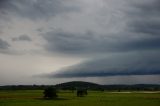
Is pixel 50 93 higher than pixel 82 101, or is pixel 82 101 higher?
pixel 50 93

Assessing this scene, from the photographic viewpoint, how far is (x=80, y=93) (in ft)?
404

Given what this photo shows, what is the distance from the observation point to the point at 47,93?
104 meters

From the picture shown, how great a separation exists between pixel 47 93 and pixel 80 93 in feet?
71.5

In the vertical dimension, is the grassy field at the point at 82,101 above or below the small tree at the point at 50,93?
below

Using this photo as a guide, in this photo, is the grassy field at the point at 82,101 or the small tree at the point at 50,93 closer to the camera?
the grassy field at the point at 82,101

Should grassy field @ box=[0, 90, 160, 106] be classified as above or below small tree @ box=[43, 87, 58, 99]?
below

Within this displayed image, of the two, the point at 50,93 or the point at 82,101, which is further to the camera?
the point at 50,93

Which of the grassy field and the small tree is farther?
the small tree

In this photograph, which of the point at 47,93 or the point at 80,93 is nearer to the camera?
the point at 47,93
